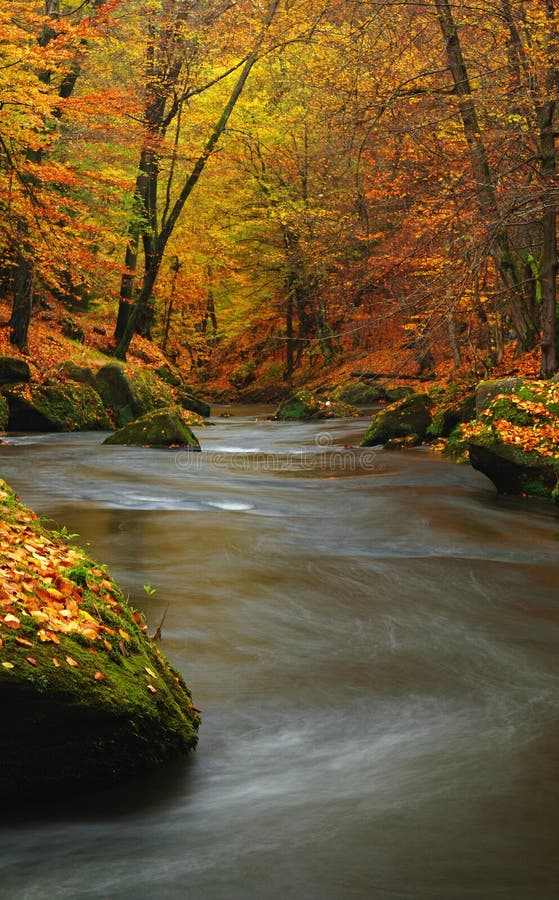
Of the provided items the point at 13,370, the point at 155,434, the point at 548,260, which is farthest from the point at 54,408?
the point at 548,260

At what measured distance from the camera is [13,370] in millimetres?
19281

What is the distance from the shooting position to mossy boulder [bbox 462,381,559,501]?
1115cm

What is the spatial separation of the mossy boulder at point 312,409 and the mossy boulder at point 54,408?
7.31 m

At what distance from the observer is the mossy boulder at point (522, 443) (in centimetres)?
1115

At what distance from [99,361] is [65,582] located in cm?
2043

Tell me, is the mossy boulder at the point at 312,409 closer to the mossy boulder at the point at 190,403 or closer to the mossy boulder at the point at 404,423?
the mossy boulder at the point at 190,403

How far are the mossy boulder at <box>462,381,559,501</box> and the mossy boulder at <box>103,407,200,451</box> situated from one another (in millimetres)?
7030

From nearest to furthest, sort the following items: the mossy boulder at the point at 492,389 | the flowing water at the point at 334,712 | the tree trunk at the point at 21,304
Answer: the flowing water at the point at 334,712 → the mossy boulder at the point at 492,389 → the tree trunk at the point at 21,304

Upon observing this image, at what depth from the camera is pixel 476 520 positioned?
1012cm

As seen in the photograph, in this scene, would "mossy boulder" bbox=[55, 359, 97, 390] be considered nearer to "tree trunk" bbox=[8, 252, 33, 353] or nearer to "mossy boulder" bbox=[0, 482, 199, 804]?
"tree trunk" bbox=[8, 252, 33, 353]

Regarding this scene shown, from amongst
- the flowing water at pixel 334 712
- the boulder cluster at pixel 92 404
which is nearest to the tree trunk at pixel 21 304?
the boulder cluster at pixel 92 404

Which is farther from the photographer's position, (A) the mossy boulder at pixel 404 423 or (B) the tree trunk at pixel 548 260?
(A) the mossy boulder at pixel 404 423

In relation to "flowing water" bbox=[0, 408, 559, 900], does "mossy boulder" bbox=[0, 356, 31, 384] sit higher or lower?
higher

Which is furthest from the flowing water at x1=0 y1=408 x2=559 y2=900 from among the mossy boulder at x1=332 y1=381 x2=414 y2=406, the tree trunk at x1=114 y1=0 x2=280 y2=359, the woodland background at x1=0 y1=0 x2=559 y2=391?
the mossy boulder at x1=332 y1=381 x2=414 y2=406
